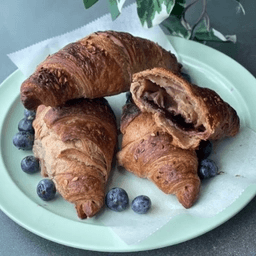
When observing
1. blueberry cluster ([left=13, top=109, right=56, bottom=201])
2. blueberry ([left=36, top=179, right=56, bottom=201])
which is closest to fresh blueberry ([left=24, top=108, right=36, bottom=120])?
blueberry cluster ([left=13, top=109, right=56, bottom=201])

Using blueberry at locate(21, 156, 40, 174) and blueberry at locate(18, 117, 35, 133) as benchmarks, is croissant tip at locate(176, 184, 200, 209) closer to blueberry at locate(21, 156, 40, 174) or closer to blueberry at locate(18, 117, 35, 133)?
blueberry at locate(21, 156, 40, 174)

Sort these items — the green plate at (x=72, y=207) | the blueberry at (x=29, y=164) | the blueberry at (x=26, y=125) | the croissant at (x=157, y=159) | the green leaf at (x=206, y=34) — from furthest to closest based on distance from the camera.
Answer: the green leaf at (x=206, y=34) < the blueberry at (x=26, y=125) < the blueberry at (x=29, y=164) < the croissant at (x=157, y=159) < the green plate at (x=72, y=207)

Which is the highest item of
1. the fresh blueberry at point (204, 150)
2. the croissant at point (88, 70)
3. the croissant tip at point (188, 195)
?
the croissant at point (88, 70)

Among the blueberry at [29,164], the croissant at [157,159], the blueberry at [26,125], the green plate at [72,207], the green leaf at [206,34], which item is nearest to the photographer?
the green plate at [72,207]

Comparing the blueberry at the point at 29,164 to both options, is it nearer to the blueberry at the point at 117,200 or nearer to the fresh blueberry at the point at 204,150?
the blueberry at the point at 117,200

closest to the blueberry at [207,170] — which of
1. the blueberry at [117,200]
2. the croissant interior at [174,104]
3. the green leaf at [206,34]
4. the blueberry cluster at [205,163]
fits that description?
the blueberry cluster at [205,163]

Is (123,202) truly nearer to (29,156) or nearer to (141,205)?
(141,205)

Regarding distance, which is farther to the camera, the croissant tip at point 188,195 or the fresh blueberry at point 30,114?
the fresh blueberry at point 30,114
